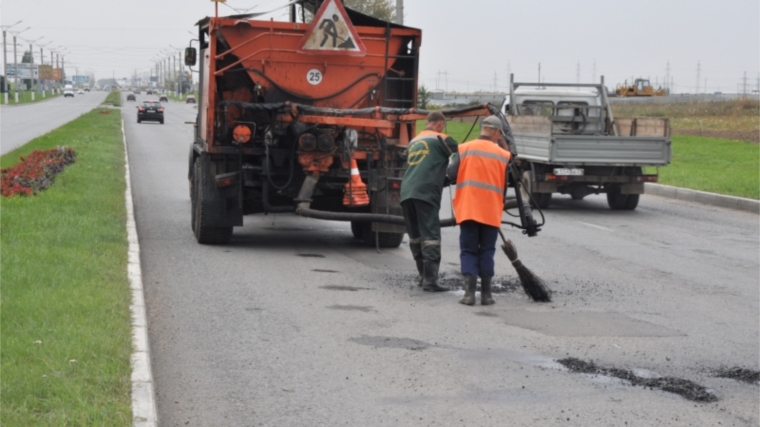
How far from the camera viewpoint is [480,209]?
30.7 ft

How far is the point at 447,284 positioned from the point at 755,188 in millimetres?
13247

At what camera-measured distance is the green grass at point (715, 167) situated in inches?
884

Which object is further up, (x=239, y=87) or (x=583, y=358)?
(x=239, y=87)

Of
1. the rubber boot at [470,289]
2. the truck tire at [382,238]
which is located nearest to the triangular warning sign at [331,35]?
the truck tire at [382,238]

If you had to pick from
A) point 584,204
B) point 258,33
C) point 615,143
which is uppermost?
point 258,33

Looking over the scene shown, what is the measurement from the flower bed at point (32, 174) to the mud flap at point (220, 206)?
3675mm

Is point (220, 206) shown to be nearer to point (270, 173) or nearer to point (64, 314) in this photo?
point (270, 173)

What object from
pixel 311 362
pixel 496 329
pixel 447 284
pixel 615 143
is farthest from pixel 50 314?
pixel 615 143

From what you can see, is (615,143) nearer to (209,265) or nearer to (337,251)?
(337,251)

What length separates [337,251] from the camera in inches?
506

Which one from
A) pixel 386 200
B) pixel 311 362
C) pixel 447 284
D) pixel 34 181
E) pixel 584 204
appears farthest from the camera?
pixel 584 204

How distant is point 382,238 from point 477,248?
12.4ft

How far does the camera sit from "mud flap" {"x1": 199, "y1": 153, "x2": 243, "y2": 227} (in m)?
12.6

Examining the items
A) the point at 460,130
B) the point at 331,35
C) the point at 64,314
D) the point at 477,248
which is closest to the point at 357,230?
the point at 331,35
